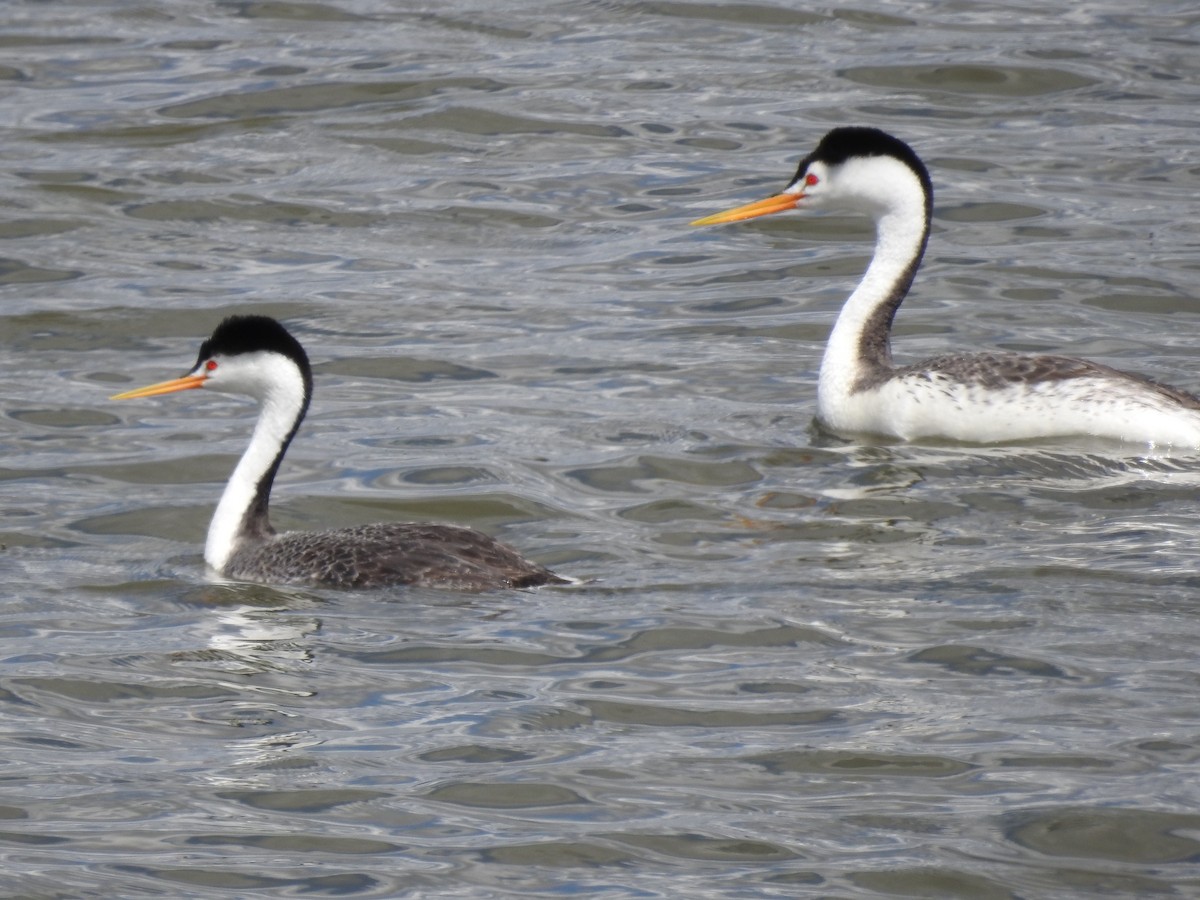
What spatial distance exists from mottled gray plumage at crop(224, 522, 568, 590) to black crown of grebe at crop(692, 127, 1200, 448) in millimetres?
2775

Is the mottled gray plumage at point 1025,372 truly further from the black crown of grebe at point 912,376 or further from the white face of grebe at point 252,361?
the white face of grebe at point 252,361

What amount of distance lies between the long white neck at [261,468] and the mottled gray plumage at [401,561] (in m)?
0.30

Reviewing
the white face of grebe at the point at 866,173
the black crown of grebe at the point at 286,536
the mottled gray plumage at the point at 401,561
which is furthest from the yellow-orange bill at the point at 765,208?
the mottled gray plumage at the point at 401,561

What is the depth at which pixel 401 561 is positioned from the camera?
8.76m

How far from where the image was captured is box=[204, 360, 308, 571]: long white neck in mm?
9414

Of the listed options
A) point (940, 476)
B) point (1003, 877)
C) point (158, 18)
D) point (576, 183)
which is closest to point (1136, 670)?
point (1003, 877)

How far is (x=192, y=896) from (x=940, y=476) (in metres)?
5.03

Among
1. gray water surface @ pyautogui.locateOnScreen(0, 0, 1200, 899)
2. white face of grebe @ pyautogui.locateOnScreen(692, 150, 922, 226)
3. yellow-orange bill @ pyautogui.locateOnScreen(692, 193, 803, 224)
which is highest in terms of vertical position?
white face of grebe @ pyautogui.locateOnScreen(692, 150, 922, 226)

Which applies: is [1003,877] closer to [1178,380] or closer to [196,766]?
[196,766]

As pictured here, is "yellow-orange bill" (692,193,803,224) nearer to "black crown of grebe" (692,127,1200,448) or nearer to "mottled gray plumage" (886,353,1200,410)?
"black crown of grebe" (692,127,1200,448)

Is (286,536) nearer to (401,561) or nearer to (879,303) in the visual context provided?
(401,561)

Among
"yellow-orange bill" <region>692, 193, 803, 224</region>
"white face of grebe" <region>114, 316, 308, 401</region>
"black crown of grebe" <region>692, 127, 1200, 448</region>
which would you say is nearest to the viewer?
"white face of grebe" <region>114, 316, 308, 401</region>

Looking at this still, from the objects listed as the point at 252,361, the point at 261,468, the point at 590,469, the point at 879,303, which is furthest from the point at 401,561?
the point at 879,303

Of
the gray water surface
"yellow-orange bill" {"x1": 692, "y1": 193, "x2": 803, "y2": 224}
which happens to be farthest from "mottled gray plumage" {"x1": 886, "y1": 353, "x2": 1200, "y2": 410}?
"yellow-orange bill" {"x1": 692, "y1": 193, "x2": 803, "y2": 224}
